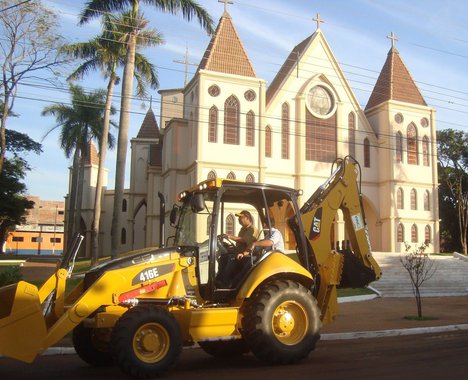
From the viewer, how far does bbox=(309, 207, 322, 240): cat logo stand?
28.8ft

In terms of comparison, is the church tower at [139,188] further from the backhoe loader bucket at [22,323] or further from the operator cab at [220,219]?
the backhoe loader bucket at [22,323]

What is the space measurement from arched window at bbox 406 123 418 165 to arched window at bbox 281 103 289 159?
376 inches

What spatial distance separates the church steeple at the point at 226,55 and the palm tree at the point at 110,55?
722 centimetres

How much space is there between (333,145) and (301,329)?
30798mm

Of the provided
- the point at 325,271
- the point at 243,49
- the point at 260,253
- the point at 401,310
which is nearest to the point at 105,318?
the point at 260,253

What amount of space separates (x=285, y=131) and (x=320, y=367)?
97.4 ft

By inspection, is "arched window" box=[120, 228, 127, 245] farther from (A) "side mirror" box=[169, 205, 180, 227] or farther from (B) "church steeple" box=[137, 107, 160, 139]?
(A) "side mirror" box=[169, 205, 180, 227]

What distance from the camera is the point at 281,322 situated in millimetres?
7621

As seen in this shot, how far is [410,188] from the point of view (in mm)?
39062

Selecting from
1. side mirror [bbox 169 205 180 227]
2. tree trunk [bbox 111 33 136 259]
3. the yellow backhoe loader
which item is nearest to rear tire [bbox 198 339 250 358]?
the yellow backhoe loader

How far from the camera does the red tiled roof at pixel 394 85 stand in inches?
1565

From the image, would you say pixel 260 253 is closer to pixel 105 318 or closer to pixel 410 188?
pixel 105 318

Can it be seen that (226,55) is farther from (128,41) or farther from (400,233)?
(400,233)

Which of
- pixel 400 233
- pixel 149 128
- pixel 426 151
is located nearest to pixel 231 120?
pixel 400 233
